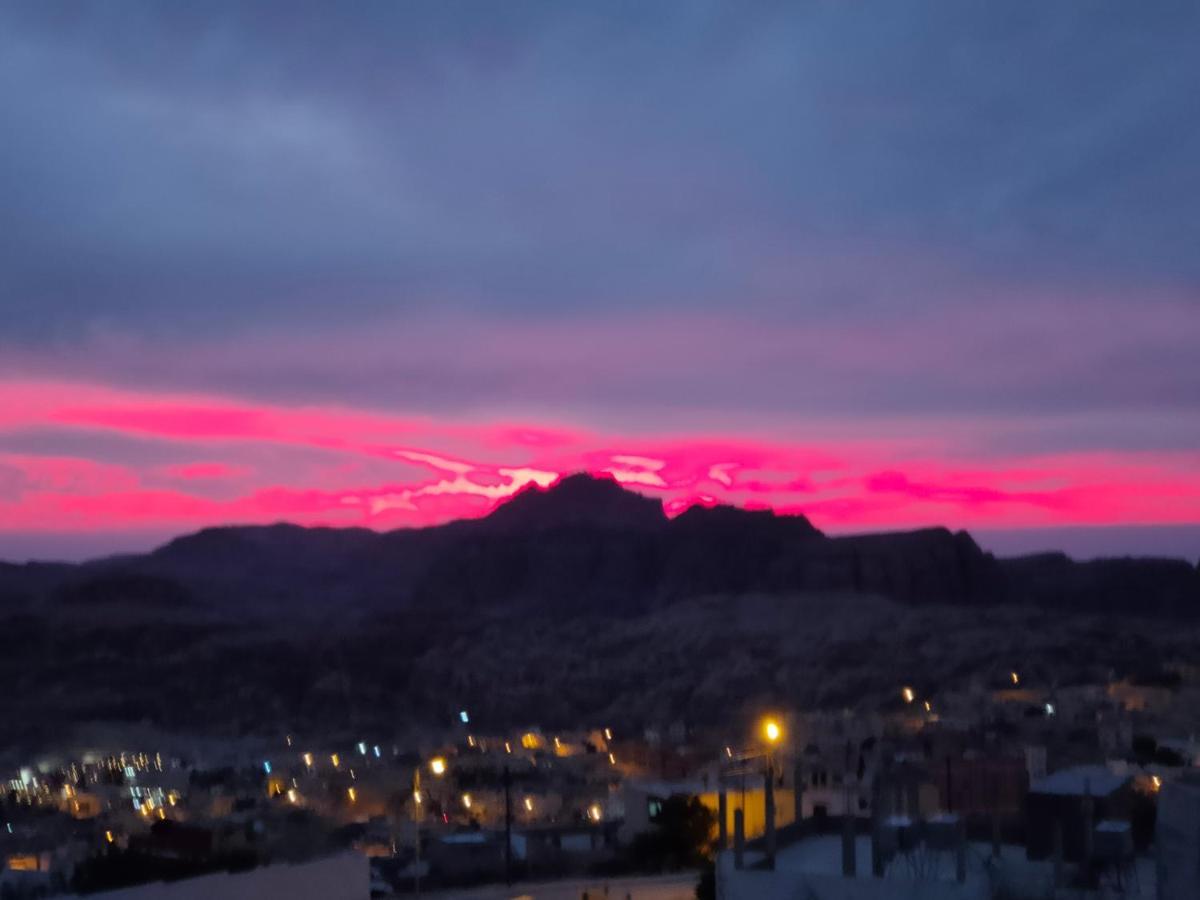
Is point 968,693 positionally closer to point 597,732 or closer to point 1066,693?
point 1066,693

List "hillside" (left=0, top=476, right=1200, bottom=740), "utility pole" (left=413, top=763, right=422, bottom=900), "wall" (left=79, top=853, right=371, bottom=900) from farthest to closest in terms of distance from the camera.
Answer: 1. "hillside" (left=0, top=476, right=1200, bottom=740)
2. "utility pole" (left=413, top=763, right=422, bottom=900)
3. "wall" (left=79, top=853, right=371, bottom=900)

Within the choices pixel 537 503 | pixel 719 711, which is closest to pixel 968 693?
pixel 719 711

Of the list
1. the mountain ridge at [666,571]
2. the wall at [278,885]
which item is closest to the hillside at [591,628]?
the mountain ridge at [666,571]

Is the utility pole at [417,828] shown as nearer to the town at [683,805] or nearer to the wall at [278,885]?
the town at [683,805]

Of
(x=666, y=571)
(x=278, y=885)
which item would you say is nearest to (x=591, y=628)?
(x=666, y=571)

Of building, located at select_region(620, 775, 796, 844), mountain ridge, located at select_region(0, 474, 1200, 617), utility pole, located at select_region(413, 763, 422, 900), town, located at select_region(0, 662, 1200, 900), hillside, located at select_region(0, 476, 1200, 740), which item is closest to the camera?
town, located at select_region(0, 662, 1200, 900)

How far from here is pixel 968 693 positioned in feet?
182

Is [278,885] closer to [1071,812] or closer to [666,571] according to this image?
[1071,812]

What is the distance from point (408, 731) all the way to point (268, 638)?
2509cm

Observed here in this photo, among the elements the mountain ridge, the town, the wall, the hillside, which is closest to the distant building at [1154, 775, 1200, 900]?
the town

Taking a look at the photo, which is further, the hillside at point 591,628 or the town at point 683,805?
the hillside at point 591,628

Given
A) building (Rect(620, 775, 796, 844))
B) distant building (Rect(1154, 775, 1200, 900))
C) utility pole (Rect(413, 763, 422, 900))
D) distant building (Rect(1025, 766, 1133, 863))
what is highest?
distant building (Rect(1154, 775, 1200, 900))

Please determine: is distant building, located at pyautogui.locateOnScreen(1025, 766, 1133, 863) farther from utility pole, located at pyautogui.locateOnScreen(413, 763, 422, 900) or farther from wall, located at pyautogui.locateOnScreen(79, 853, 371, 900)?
utility pole, located at pyautogui.locateOnScreen(413, 763, 422, 900)

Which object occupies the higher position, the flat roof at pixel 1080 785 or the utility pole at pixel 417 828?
the flat roof at pixel 1080 785
